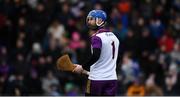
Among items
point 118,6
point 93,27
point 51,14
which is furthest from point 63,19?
point 93,27

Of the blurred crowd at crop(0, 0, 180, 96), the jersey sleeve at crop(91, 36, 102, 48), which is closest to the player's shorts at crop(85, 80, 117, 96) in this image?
the jersey sleeve at crop(91, 36, 102, 48)

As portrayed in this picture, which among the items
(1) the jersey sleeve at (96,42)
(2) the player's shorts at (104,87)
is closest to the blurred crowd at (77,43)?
(2) the player's shorts at (104,87)

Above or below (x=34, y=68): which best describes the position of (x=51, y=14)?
above

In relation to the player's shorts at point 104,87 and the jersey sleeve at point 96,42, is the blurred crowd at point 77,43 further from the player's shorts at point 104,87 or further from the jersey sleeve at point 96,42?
the jersey sleeve at point 96,42

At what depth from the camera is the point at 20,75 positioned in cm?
1756

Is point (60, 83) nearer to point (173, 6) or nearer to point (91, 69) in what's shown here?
point (173, 6)

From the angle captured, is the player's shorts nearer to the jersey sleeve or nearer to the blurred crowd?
the jersey sleeve

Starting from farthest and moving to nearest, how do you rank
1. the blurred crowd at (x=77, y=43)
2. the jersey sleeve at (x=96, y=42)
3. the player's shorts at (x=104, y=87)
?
the blurred crowd at (x=77, y=43) → the player's shorts at (x=104, y=87) → the jersey sleeve at (x=96, y=42)

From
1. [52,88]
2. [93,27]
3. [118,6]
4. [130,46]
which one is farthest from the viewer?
[118,6]

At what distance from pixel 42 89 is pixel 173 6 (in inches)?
224

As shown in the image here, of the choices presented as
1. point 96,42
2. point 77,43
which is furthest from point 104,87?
point 77,43

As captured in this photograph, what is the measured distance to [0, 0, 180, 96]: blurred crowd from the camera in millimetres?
17672

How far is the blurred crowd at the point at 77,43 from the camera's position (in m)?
17.7

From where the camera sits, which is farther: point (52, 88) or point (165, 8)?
point (165, 8)
